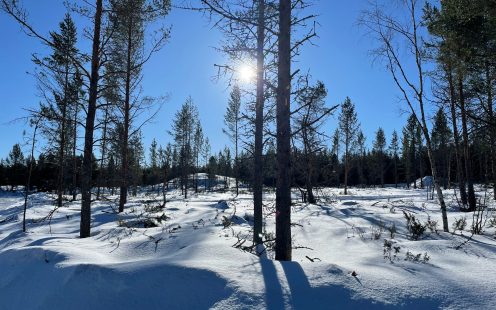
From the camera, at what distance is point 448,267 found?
13.5 ft

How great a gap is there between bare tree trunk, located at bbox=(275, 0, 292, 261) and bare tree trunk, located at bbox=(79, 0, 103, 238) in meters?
5.04

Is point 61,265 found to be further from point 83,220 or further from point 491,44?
point 491,44

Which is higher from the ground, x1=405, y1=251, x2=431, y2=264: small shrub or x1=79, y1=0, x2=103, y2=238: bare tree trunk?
x1=79, y1=0, x2=103, y2=238: bare tree trunk

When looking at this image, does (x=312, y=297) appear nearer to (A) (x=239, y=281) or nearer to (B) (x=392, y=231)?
(A) (x=239, y=281)

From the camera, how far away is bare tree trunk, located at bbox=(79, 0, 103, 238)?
25.8ft

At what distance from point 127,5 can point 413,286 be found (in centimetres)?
812

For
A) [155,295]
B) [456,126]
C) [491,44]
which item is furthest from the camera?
[456,126]

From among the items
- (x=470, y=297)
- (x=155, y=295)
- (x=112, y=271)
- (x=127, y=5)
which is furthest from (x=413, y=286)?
(x=127, y=5)

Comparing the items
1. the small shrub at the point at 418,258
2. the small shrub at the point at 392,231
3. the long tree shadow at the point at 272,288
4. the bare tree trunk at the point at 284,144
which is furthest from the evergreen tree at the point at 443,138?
the long tree shadow at the point at 272,288

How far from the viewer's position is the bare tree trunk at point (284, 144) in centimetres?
453

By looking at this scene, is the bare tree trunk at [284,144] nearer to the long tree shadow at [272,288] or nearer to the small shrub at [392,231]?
the long tree shadow at [272,288]

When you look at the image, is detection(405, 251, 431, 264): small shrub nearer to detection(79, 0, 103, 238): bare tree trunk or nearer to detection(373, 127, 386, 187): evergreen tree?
detection(79, 0, 103, 238): bare tree trunk

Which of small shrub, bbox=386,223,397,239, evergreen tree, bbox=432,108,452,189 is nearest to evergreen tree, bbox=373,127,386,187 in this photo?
evergreen tree, bbox=432,108,452,189

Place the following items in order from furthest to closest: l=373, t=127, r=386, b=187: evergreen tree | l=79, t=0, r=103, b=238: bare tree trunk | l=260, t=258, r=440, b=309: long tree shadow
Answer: l=373, t=127, r=386, b=187: evergreen tree < l=79, t=0, r=103, b=238: bare tree trunk < l=260, t=258, r=440, b=309: long tree shadow
